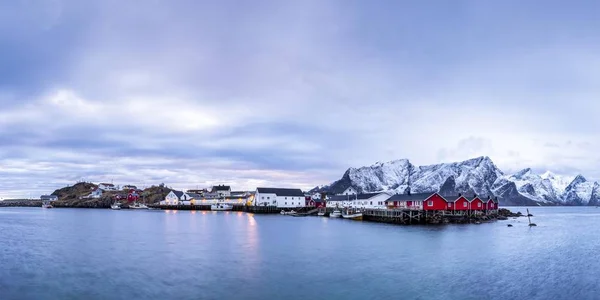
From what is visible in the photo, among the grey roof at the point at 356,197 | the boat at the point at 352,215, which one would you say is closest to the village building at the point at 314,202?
the grey roof at the point at 356,197

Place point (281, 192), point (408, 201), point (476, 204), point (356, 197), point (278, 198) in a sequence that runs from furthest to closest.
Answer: point (281, 192) < point (278, 198) < point (356, 197) < point (476, 204) < point (408, 201)

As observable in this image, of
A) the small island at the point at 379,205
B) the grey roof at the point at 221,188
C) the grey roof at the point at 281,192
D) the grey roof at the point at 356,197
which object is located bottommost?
the small island at the point at 379,205

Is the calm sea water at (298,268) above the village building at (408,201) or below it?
below

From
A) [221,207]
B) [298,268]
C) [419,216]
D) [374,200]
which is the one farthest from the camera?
[221,207]

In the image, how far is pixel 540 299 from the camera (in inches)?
973

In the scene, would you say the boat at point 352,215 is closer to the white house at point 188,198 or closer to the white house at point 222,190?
the white house at point 222,190

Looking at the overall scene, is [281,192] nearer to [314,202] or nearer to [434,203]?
[314,202]

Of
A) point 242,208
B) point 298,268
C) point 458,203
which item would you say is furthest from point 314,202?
point 298,268

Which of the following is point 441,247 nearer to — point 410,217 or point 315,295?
Answer: point 315,295

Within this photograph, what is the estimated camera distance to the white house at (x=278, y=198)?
13688cm

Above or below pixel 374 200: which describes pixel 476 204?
below

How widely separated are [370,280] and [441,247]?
19.2m

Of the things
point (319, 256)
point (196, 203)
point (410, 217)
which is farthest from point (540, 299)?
point (196, 203)

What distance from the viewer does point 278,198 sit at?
137 m
